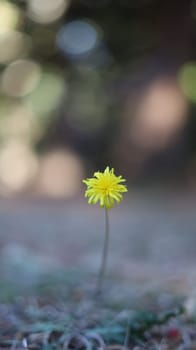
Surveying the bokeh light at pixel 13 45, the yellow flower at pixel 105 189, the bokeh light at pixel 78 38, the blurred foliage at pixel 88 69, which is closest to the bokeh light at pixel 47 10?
the blurred foliage at pixel 88 69

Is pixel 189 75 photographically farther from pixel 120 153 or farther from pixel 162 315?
pixel 162 315

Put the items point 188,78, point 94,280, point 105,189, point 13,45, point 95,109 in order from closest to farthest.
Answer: point 105,189
point 94,280
point 188,78
point 13,45
point 95,109

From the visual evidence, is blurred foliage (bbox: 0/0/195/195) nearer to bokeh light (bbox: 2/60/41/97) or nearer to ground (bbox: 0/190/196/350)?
bokeh light (bbox: 2/60/41/97)

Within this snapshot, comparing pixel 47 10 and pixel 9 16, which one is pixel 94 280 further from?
pixel 47 10

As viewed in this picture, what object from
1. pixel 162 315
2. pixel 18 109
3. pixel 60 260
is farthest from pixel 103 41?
pixel 162 315

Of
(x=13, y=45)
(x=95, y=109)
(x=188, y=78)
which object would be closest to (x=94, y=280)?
(x=188, y=78)

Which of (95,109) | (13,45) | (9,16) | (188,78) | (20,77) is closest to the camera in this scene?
(9,16)
